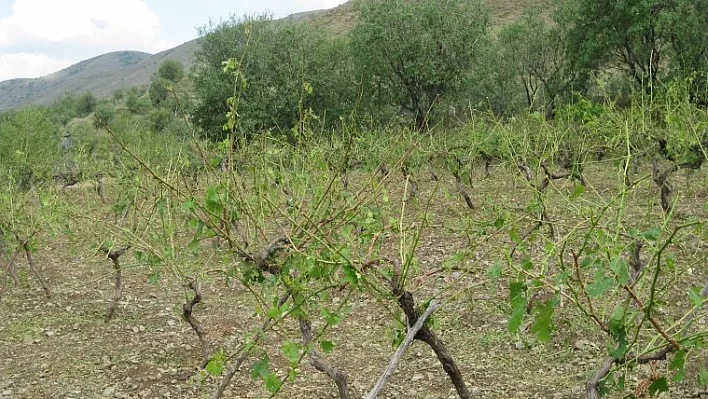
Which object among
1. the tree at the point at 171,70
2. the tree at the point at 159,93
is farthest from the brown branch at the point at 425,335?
the tree at the point at 171,70

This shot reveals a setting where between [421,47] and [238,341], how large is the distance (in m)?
19.9

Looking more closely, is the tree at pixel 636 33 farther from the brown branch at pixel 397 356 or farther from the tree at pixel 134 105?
the tree at pixel 134 105

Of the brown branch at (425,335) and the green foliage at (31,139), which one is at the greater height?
the green foliage at (31,139)

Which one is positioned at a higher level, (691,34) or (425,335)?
(691,34)

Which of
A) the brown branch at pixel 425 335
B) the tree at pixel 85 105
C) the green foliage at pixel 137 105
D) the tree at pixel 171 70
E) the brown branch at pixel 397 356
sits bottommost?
the brown branch at pixel 425 335

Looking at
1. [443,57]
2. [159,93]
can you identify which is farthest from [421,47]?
[159,93]

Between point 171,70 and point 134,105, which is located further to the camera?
point 171,70

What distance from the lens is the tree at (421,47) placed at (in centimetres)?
2480

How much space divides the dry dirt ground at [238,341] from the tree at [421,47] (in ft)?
55.9

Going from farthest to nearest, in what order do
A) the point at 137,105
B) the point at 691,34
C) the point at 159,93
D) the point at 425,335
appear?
the point at 137,105 → the point at 159,93 → the point at 691,34 → the point at 425,335

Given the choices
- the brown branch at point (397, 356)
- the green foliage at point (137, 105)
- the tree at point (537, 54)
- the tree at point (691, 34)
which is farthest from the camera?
the green foliage at point (137, 105)

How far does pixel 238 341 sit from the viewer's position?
739 centimetres

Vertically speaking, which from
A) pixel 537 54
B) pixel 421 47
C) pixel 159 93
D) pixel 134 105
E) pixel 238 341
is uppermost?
pixel 159 93

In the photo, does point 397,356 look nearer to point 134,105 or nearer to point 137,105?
point 137,105
